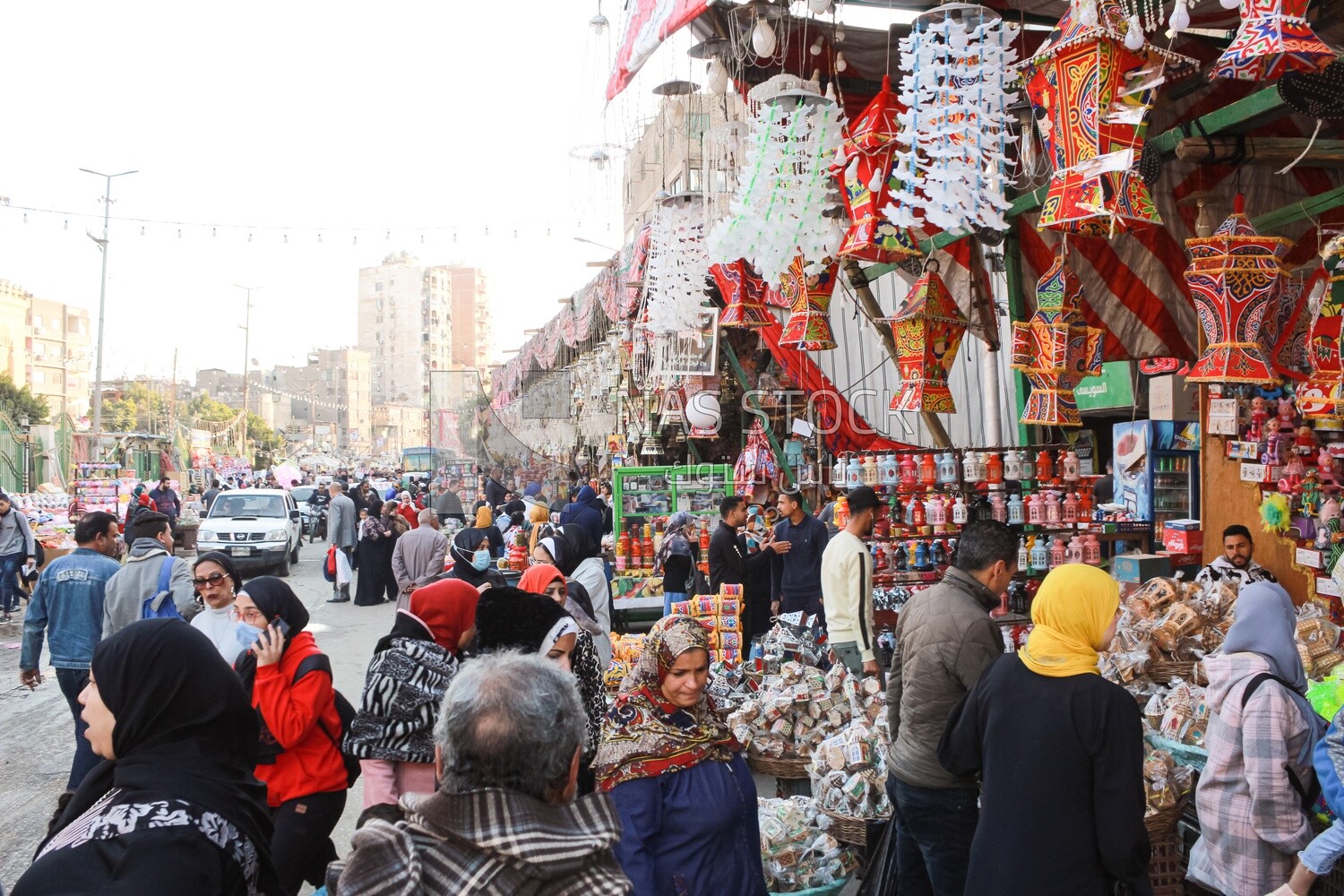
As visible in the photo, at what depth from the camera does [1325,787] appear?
281 cm

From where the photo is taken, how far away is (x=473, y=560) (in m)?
7.88

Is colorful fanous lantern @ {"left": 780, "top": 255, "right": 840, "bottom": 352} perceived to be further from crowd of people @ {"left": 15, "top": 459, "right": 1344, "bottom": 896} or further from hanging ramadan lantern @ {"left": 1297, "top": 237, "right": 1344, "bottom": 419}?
crowd of people @ {"left": 15, "top": 459, "right": 1344, "bottom": 896}

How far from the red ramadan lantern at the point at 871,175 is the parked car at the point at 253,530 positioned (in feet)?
46.5

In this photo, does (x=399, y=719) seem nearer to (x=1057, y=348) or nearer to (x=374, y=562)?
(x=1057, y=348)

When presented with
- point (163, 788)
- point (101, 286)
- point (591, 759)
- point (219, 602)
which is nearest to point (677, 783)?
point (591, 759)

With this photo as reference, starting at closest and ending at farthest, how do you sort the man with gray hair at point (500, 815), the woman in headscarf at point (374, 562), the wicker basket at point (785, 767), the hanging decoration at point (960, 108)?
the man with gray hair at point (500, 815) < the hanging decoration at point (960, 108) < the wicker basket at point (785, 767) < the woman in headscarf at point (374, 562)

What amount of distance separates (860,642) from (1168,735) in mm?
1724

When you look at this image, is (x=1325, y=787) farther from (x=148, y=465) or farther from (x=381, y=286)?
(x=381, y=286)

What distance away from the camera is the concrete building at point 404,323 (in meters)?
105

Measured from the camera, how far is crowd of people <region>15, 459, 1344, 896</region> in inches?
69.3

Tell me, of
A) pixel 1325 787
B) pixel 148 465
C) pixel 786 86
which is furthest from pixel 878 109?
pixel 148 465

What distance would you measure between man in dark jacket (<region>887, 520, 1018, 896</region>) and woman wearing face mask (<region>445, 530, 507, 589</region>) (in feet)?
13.6

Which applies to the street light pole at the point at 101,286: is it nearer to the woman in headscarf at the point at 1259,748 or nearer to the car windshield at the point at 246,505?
the car windshield at the point at 246,505

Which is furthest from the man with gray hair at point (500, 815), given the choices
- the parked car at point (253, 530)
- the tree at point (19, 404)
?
the tree at point (19, 404)
